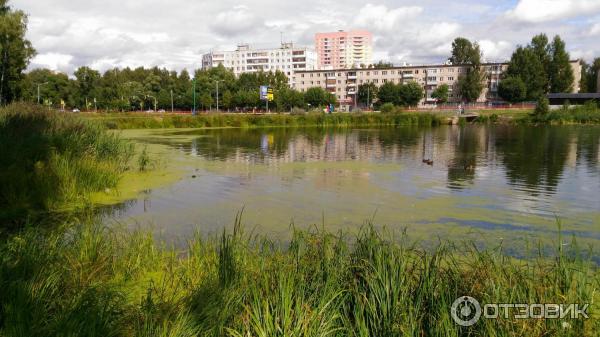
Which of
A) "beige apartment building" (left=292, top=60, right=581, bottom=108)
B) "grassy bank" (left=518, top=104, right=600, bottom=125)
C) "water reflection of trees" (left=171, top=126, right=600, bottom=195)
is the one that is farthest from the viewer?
"beige apartment building" (left=292, top=60, right=581, bottom=108)

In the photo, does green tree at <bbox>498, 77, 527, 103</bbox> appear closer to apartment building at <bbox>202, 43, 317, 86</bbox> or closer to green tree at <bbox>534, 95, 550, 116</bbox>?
green tree at <bbox>534, 95, 550, 116</bbox>

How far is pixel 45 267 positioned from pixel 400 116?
209 ft

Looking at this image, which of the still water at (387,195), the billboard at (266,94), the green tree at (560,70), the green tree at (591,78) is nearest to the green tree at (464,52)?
the green tree at (560,70)

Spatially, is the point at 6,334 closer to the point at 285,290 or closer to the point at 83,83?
the point at 285,290

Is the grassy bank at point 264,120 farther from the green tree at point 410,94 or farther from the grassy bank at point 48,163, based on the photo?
the green tree at point 410,94

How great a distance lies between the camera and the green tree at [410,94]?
4448 inches

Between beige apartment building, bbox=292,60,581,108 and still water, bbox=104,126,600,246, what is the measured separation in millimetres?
98905

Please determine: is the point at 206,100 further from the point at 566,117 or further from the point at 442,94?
the point at 566,117

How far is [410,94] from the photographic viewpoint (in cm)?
11275

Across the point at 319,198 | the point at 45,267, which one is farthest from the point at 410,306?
the point at 319,198

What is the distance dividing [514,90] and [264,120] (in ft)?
207

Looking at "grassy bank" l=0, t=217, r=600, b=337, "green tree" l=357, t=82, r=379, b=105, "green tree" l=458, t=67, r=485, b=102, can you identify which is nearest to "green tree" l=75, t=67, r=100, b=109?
"green tree" l=357, t=82, r=379, b=105

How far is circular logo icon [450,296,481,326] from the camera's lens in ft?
14.7

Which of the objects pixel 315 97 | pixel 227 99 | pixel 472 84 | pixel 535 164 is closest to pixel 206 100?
pixel 227 99
